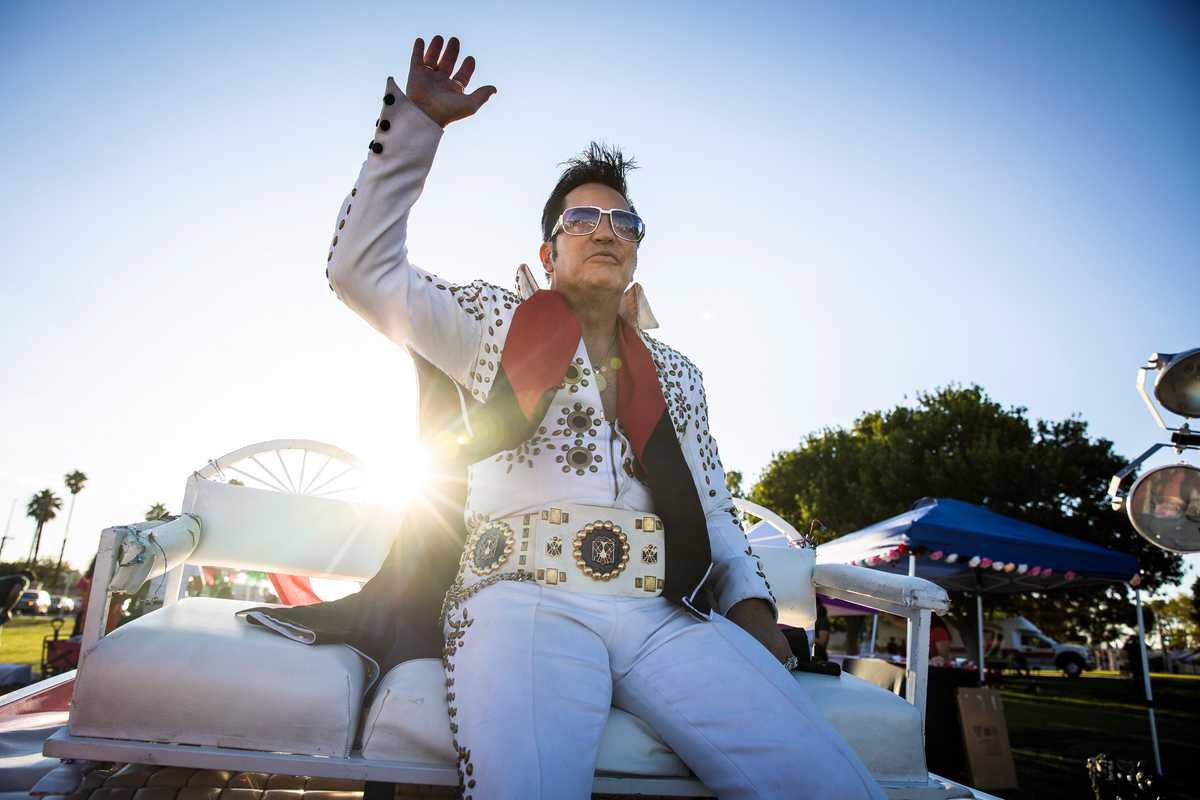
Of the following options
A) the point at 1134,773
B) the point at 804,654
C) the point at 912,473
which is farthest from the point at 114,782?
the point at 912,473

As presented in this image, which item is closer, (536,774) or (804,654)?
(536,774)

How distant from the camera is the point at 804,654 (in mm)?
2660

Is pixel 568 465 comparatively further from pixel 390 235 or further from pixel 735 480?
pixel 735 480

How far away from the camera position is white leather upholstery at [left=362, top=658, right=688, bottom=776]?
1664 mm

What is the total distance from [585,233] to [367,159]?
78cm

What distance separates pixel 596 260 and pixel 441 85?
28.8 inches

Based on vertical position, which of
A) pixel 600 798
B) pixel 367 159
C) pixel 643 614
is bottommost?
pixel 600 798

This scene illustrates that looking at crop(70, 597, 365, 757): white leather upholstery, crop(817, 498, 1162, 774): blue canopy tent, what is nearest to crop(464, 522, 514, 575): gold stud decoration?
crop(70, 597, 365, 757): white leather upholstery

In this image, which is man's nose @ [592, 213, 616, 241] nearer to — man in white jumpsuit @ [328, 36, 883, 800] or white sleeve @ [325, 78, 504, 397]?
man in white jumpsuit @ [328, 36, 883, 800]

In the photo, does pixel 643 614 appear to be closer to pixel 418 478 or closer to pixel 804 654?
pixel 418 478

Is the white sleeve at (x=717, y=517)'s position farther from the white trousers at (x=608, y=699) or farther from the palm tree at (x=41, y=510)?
the palm tree at (x=41, y=510)

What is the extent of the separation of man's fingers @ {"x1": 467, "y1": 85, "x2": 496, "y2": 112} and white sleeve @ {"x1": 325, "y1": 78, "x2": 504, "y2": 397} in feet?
0.44

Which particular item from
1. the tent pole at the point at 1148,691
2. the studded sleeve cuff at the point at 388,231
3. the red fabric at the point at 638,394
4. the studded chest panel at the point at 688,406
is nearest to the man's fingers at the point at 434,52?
the studded sleeve cuff at the point at 388,231

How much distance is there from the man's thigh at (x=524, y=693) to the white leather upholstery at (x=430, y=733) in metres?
0.08
